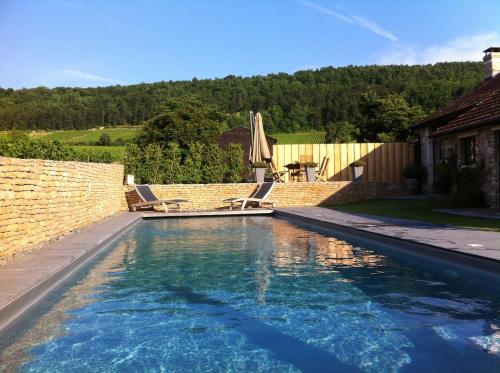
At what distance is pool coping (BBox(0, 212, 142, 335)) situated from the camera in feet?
13.9

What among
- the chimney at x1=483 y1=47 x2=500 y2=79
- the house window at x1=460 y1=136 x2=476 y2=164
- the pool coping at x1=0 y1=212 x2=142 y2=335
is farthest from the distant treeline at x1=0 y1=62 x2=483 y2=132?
the pool coping at x1=0 y1=212 x2=142 y2=335

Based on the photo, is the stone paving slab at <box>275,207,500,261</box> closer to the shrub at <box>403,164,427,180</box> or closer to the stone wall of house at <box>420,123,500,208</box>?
the stone wall of house at <box>420,123,500,208</box>

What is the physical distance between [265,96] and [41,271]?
1654 inches

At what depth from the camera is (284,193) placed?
18.0 meters

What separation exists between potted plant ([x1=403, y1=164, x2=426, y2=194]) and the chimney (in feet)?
14.2

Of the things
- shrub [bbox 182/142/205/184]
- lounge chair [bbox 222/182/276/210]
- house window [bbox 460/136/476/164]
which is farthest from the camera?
shrub [bbox 182/142/205/184]

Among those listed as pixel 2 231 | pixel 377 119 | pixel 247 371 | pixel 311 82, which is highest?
pixel 311 82

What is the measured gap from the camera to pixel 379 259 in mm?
7426

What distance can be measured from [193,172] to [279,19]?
6.71 m

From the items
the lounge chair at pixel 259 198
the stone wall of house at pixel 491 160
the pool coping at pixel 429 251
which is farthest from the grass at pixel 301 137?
the pool coping at pixel 429 251

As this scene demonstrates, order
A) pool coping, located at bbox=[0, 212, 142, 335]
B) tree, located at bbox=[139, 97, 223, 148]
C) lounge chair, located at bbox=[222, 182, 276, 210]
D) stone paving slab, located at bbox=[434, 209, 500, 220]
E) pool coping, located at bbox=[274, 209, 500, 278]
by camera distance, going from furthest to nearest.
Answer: tree, located at bbox=[139, 97, 223, 148], lounge chair, located at bbox=[222, 182, 276, 210], stone paving slab, located at bbox=[434, 209, 500, 220], pool coping, located at bbox=[274, 209, 500, 278], pool coping, located at bbox=[0, 212, 142, 335]

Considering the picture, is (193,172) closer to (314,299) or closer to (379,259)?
(379,259)

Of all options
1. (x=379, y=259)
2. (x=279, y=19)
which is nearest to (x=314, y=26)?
(x=279, y=19)

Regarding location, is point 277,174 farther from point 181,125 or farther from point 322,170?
point 181,125
